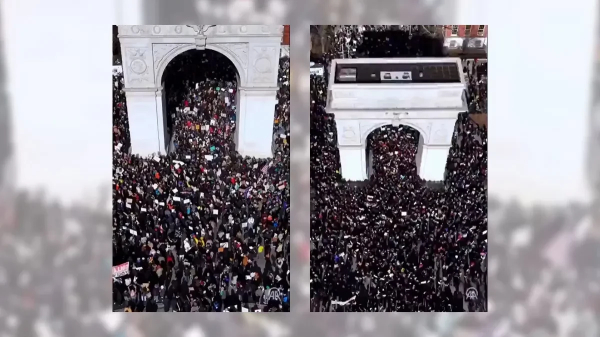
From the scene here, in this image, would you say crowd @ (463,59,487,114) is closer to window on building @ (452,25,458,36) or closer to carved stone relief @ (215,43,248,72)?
window on building @ (452,25,458,36)

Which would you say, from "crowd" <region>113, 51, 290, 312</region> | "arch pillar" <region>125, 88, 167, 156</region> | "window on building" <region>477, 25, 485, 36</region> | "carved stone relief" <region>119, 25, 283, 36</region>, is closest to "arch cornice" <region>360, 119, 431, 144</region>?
"crowd" <region>113, 51, 290, 312</region>

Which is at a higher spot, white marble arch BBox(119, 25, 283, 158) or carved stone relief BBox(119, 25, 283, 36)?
carved stone relief BBox(119, 25, 283, 36)

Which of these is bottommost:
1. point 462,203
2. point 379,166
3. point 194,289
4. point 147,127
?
point 194,289

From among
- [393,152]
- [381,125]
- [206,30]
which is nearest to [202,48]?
[206,30]

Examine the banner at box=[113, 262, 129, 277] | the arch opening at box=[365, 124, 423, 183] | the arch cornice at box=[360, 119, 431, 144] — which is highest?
the arch cornice at box=[360, 119, 431, 144]

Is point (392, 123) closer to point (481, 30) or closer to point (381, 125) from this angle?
point (381, 125)
